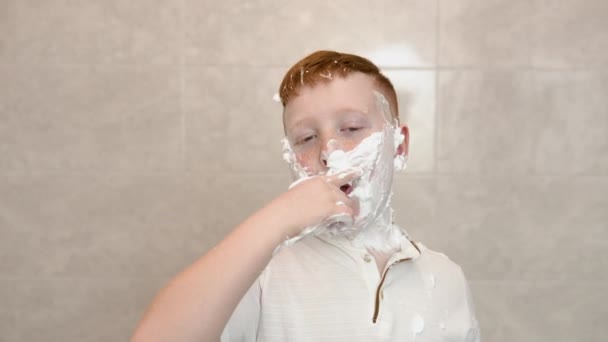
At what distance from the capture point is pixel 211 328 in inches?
21.8

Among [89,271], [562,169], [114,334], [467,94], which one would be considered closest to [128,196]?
[89,271]

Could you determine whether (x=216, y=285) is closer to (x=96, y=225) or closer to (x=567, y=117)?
(x=96, y=225)

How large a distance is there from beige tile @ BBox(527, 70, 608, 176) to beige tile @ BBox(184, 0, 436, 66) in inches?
14.0

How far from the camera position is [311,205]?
62cm

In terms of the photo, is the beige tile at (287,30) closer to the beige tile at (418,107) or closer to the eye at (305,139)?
the beige tile at (418,107)

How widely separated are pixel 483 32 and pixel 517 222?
0.45 m

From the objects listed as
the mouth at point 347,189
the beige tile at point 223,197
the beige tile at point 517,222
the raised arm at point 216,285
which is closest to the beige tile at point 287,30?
the beige tile at point 223,197

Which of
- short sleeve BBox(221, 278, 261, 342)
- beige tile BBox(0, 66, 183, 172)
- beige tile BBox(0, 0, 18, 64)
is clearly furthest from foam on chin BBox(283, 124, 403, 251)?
beige tile BBox(0, 0, 18, 64)

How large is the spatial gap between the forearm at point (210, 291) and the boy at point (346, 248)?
0.07 metres

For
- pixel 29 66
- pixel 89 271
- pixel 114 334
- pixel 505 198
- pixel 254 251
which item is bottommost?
pixel 114 334

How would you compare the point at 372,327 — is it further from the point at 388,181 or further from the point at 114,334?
the point at 114,334

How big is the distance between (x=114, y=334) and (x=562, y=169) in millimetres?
1129

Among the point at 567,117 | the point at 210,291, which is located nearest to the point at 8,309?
the point at 210,291

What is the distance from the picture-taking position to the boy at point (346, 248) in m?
0.71
